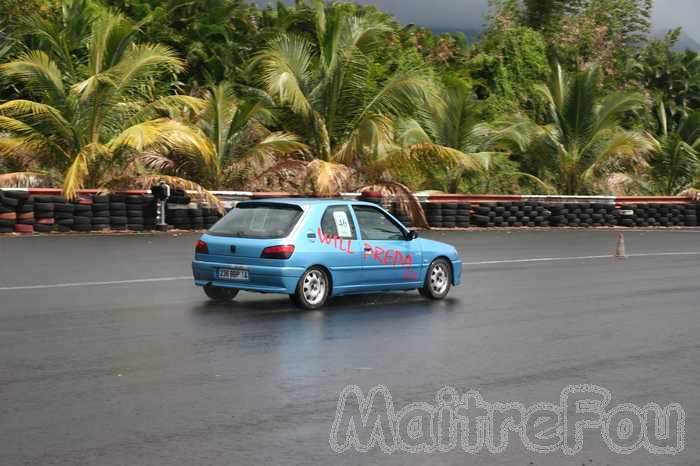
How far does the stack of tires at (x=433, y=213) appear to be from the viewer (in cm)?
3550

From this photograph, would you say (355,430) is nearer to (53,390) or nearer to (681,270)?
(53,390)

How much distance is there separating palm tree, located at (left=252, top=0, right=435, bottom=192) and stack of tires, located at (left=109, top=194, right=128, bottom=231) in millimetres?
7479

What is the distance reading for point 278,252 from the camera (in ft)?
44.5

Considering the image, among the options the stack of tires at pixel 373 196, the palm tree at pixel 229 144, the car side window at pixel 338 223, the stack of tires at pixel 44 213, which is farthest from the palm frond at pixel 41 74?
the car side window at pixel 338 223

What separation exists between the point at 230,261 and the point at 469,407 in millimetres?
6367

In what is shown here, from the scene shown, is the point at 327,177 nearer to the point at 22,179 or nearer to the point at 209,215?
the point at 209,215

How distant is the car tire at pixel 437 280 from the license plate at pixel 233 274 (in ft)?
9.40

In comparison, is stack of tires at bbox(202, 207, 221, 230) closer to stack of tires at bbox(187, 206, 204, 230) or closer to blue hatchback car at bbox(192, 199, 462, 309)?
stack of tires at bbox(187, 206, 204, 230)

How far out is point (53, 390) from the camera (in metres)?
8.36

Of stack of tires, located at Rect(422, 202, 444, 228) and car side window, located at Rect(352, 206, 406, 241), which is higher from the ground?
car side window, located at Rect(352, 206, 406, 241)

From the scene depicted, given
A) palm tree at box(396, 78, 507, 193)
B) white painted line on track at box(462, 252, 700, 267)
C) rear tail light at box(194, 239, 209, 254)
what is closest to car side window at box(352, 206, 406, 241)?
→ rear tail light at box(194, 239, 209, 254)

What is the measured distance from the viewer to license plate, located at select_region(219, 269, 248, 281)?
13.7 meters

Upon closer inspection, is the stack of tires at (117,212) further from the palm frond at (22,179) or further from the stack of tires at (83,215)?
the palm frond at (22,179)

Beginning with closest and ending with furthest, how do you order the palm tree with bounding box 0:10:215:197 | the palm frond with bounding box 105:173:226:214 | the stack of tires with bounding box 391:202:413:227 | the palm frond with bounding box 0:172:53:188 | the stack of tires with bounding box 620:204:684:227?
the palm frond with bounding box 0:172:53:188 → the palm frond with bounding box 105:173:226:214 → the palm tree with bounding box 0:10:215:197 → the stack of tires with bounding box 391:202:413:227 → the stack of tires with bounding box 620:204:684:227
